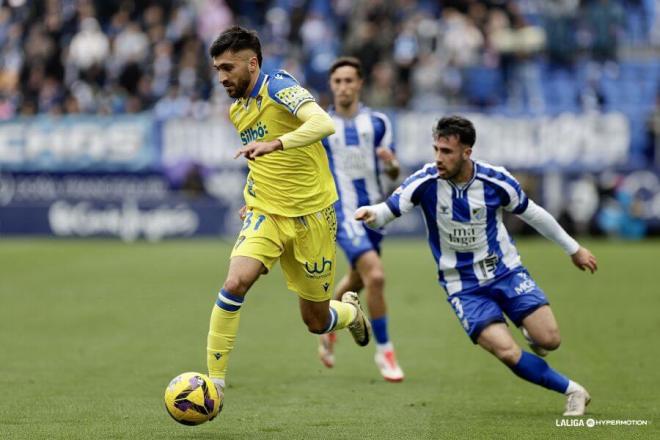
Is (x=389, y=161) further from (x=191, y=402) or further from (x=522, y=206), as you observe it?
(x=191, y=402)

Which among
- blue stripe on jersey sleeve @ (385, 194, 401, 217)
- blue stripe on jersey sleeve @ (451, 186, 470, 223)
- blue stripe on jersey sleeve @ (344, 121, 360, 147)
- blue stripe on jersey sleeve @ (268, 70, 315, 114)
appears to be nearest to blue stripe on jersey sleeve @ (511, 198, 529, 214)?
blue stripe on jersey sleeve @ (451, 186, 470, 223)

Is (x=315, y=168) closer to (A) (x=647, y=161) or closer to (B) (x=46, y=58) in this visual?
(A) (x=647, y=161)

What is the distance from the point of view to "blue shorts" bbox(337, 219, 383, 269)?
9969mm

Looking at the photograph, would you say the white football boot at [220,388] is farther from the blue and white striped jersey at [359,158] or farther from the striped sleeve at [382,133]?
the striped sleeve at [382,133]

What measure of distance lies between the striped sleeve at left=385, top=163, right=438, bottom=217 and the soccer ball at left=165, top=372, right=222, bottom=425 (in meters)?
1.91

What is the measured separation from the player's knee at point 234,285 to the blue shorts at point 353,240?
9.04ft

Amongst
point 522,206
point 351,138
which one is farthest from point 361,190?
point 522,206

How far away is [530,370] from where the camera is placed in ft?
25.6

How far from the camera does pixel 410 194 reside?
8117mm

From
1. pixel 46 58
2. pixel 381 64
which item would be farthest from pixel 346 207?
pixel 46 58

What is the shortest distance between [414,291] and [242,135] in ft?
27.7

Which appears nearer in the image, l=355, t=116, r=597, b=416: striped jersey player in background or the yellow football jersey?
the yellow football jersey

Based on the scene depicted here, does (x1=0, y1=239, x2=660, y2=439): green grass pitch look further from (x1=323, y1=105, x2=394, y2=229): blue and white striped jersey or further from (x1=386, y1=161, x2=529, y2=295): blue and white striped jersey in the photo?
(x1=323, y1=105, x2=394, y2=229): blue and white striped jersey

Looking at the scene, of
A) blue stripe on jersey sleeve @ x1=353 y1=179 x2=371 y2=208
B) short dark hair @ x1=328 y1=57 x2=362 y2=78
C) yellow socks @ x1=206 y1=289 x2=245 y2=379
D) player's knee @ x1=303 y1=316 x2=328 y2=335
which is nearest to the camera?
yellow socks @ x1=206 y1=289 x2=245 y2=379
